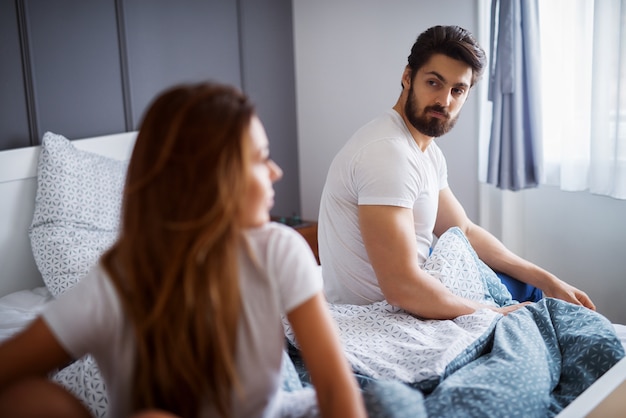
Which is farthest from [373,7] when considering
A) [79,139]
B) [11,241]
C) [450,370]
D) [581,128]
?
[450,370]

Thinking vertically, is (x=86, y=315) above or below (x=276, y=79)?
below

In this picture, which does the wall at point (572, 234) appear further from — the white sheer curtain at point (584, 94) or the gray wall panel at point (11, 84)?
the gray wall panel at point (11, 84)

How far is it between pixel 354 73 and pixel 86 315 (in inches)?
117

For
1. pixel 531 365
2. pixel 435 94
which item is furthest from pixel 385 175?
pixel 531 365

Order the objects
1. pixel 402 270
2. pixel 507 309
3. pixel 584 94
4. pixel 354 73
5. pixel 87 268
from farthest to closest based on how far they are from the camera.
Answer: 1. pixel 354 73
2. pixel 584 94
3. pixel 87 268
4. pixel 507 309
5. pixel 402 270

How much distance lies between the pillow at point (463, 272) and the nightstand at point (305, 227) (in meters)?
1.40

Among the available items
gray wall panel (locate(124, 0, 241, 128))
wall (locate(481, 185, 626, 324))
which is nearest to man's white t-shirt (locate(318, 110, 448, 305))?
wall (locate(481, 185, 626, 324))

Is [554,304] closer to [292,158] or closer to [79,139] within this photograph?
[79,139]

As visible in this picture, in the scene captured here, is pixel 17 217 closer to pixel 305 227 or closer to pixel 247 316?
pixel 305 227

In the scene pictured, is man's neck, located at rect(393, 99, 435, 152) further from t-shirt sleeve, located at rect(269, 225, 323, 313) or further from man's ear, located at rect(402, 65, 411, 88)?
t-shirt sleeve, located at rect(269, 225, 323, 313)

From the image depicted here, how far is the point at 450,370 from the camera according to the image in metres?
1.71

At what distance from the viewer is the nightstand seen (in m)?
3.71

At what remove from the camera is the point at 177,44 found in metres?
3.54

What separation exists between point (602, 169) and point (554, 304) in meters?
1.21
